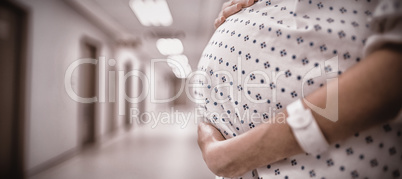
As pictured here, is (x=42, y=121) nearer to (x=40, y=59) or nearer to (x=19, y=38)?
(x=40, y=59)

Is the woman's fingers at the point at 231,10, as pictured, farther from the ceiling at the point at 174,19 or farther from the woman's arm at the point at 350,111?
the ceiling at the point at 174,19

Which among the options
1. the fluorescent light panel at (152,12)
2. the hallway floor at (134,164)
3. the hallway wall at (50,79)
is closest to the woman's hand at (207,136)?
the hallway floor at (134,164)

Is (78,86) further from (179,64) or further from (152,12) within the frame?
(179,64)

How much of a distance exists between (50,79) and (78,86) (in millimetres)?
849

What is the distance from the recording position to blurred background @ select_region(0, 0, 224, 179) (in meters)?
3.00

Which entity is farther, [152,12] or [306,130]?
[152,12]

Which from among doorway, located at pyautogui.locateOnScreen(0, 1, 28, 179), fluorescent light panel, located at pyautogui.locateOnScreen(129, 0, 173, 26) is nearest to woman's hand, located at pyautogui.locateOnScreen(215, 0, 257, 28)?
doorway, located at pyautogui.locateOnScreen(0, 1, 28, 179)

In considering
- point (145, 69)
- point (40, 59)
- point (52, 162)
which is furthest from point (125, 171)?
point (145, 69)

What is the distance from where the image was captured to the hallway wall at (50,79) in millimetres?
3258

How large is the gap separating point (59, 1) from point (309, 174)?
4.87 metres

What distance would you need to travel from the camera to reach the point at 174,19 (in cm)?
528

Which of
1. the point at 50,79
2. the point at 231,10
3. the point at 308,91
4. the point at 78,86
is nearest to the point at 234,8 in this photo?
the point at 231,10

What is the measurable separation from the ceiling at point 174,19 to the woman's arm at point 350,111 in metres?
4.14

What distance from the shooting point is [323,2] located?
0.46 metres
